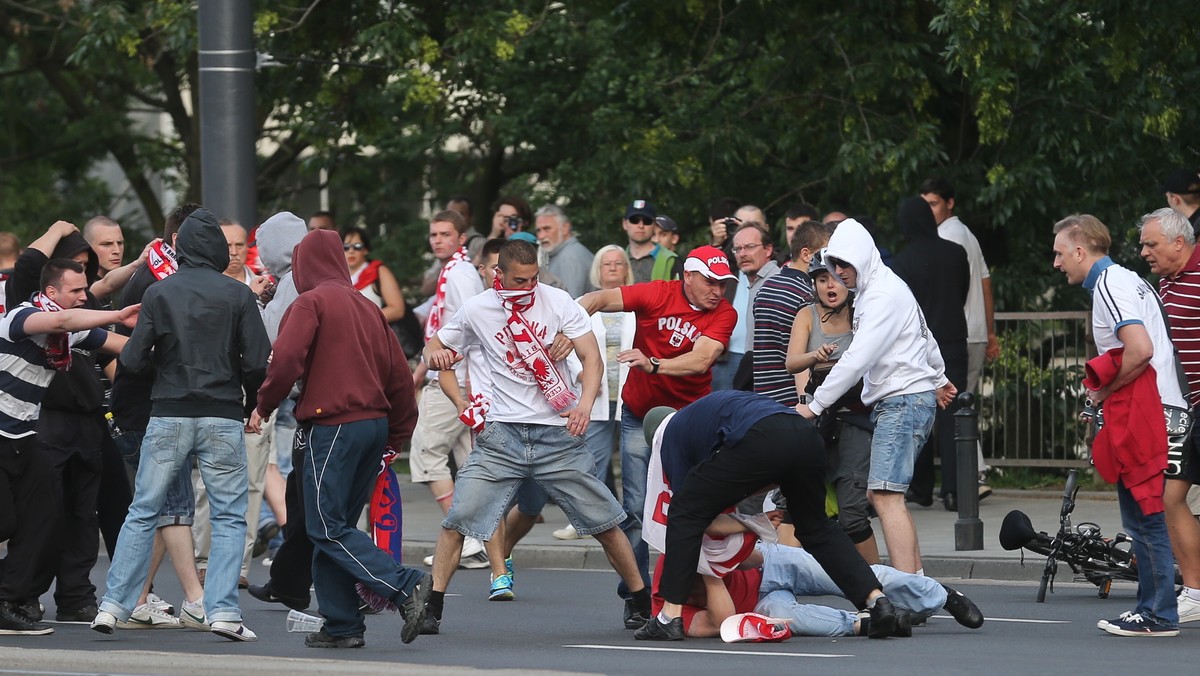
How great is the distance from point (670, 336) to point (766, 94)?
803cm

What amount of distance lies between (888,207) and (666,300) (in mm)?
7169

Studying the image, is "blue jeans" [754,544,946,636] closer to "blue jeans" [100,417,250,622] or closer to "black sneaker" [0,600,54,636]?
"blue jeans" [100,417,250,622]

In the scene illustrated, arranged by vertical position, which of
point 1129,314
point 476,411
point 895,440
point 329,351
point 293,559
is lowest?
point 293,559

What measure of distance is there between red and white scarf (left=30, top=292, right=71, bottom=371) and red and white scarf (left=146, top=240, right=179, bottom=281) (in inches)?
32.4

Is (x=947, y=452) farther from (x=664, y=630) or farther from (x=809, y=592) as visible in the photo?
(x=664, y=630)

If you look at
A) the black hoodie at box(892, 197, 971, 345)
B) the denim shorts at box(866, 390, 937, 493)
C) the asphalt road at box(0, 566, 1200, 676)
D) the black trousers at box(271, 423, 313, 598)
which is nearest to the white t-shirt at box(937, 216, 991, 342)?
the black hoodie at box(892, 197, 971, 345)

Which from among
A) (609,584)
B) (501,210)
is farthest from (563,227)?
(609,584)

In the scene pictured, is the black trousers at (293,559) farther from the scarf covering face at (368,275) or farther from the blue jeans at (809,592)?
the scarf covering face at (368,275)

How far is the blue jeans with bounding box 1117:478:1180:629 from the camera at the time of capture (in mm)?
8547

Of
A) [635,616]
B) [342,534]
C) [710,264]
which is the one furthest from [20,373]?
[710,264]

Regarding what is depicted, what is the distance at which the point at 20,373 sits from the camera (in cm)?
890

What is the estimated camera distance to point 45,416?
9.41 m

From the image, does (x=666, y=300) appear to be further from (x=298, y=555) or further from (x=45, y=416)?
(x=45, y=416)

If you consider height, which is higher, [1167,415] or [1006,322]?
[1006,322]
